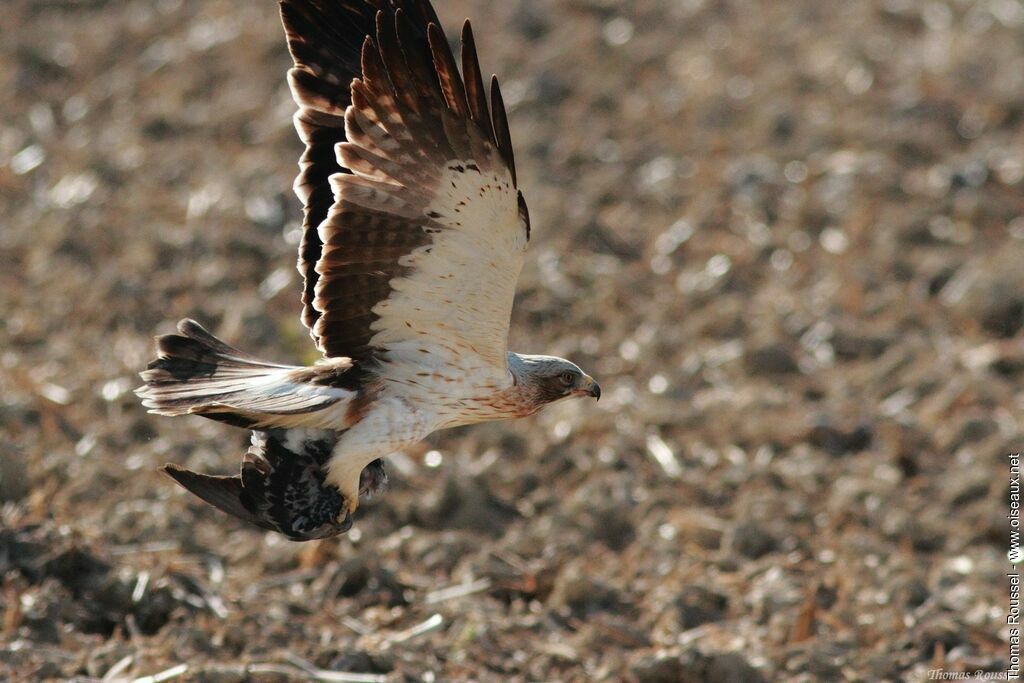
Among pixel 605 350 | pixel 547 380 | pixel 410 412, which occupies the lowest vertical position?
pixel 605 350

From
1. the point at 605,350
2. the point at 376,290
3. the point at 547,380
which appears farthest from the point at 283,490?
the point at 605,350

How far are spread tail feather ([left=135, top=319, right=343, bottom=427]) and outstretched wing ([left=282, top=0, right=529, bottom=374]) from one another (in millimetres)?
240

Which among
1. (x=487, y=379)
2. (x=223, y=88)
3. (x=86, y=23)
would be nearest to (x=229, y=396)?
(x=487, y=379)

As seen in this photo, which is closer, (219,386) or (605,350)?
(219,386)

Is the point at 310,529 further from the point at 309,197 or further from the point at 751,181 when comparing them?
the point at 751,181

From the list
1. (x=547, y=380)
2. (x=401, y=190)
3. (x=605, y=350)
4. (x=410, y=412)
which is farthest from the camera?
(x=605, y=350)

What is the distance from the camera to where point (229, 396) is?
17.0 ft

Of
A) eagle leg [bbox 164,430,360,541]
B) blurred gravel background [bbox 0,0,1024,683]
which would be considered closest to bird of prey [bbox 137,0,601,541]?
eagle leg [bbox 164,430,360,541]

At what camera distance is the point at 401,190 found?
189 inches

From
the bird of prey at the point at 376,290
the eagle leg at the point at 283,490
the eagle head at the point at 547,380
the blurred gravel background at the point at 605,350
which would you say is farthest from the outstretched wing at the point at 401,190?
the blurred gravel background at the point at 605,350

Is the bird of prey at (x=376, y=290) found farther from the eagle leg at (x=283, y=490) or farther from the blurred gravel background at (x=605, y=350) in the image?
the blurred gravel background at (x=605, y=350)

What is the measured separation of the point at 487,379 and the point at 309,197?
0.94 meters

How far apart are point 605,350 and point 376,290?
12.0ft

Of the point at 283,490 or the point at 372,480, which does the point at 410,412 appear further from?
the point at 283,490
